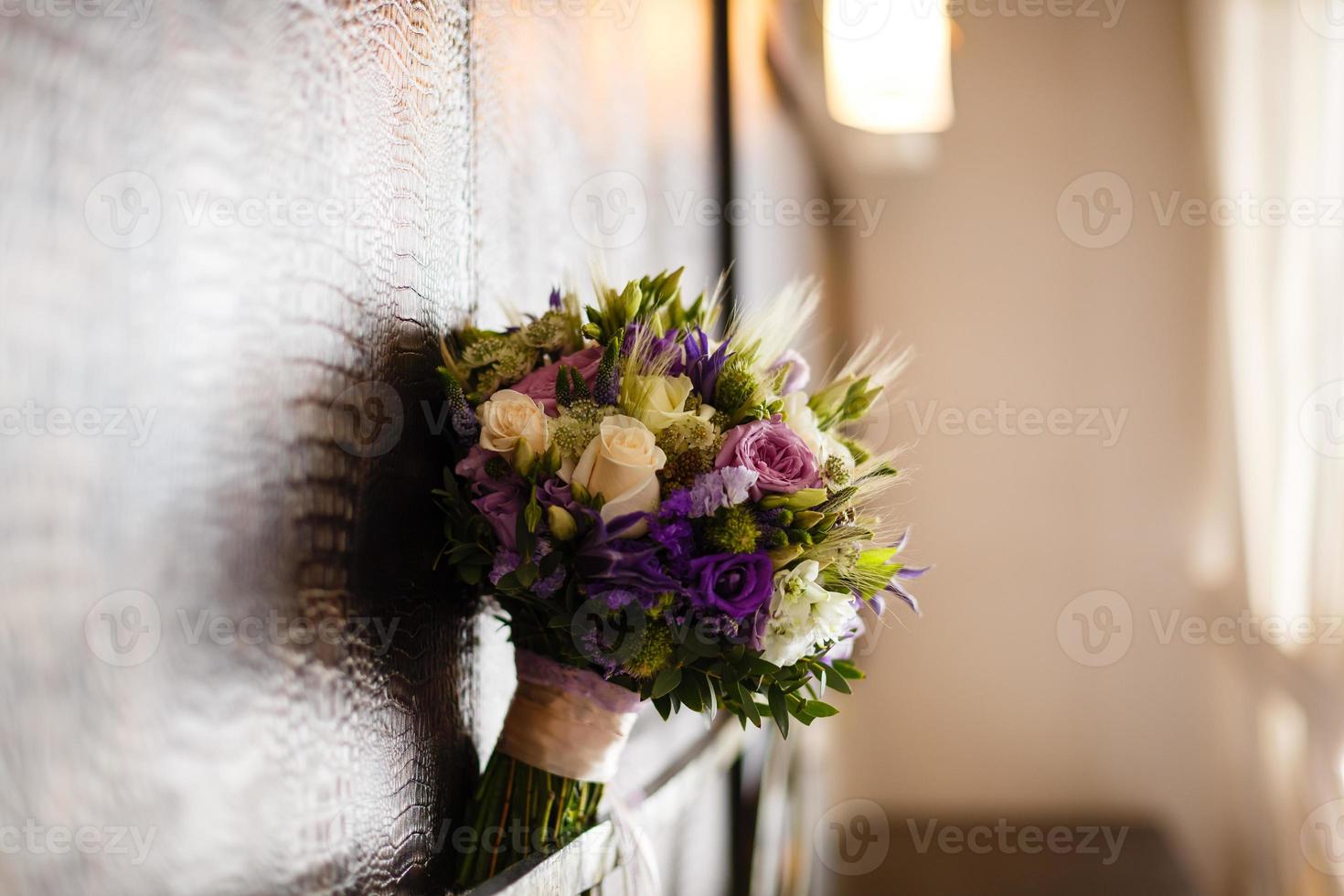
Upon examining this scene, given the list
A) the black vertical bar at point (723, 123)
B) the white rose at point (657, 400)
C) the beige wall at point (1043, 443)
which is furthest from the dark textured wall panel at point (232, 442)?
the beige wall at point (1043, 443)

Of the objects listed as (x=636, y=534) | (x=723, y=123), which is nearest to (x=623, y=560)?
(x=636, y=534)

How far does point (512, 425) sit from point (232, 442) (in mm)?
234

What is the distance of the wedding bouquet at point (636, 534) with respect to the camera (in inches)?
28.7

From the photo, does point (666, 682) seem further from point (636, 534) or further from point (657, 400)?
point (657, 400)

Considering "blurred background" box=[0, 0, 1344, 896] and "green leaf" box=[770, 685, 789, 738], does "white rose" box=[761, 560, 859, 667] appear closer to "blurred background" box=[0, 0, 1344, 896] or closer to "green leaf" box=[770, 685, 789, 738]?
"green leaf" box=[770, 685, 789, 738]

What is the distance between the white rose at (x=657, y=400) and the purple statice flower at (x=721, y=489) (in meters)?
0.06

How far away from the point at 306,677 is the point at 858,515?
0.48m

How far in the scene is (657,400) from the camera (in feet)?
2.53

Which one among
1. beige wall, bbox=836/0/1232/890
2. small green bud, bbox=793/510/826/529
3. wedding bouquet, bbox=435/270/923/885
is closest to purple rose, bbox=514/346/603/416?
wedding bouquet, bbox=435/270/923/885

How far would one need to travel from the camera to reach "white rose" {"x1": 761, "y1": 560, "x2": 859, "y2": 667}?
72 cm

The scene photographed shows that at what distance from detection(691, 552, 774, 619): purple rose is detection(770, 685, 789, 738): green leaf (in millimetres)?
98

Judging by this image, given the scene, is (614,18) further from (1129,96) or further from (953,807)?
(953,807)

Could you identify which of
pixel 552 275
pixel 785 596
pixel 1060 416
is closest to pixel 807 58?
pixel 1060 416

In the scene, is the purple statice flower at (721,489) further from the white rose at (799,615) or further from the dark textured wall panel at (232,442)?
the dark textured wall panel at (232,442)
